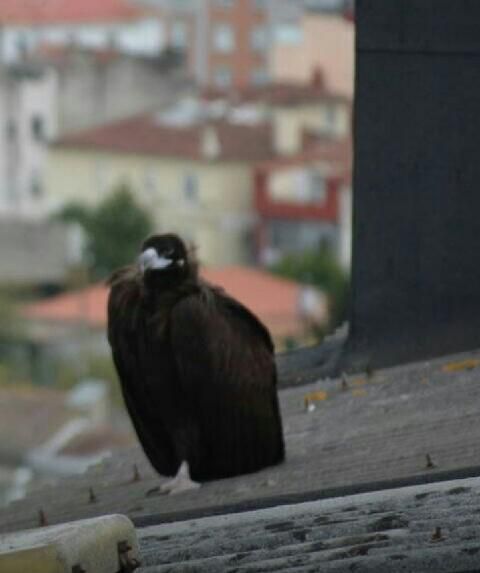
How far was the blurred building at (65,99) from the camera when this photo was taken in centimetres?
8281

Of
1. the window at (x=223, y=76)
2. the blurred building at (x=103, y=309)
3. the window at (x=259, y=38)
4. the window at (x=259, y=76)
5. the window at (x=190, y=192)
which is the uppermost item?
the blurred building at (x=103, y=309)

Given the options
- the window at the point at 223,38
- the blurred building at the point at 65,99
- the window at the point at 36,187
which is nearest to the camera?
the blurred building at the point at 65,99

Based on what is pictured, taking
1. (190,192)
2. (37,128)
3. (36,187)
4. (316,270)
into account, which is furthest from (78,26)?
(316,270)

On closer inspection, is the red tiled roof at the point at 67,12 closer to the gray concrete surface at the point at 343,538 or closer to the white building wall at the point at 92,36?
the white building wall at the point at 92,36

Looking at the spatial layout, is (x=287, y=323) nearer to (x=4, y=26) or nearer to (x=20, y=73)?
(x=20, y=73)

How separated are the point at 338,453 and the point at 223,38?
93.9 metres

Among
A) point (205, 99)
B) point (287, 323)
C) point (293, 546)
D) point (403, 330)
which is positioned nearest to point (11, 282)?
point (287, 323)

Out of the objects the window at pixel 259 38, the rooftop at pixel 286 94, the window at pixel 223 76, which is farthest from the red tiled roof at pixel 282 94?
the window at pixel 223 76

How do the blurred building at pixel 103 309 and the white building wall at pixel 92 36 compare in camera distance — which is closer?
the blurred building at pixel 103 309

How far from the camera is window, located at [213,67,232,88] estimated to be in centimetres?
10250

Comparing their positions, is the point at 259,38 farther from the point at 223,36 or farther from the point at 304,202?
the point at 304,202

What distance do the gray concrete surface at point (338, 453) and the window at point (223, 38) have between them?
3577 inches

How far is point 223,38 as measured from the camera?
104 m

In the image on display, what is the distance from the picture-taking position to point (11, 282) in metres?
69.2
